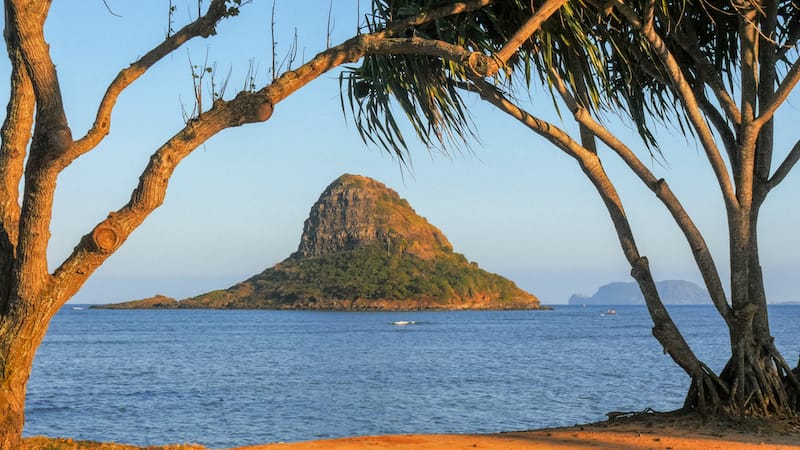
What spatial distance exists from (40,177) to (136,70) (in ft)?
3.08

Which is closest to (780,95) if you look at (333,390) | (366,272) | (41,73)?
(41,73)

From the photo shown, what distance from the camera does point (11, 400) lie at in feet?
17.9

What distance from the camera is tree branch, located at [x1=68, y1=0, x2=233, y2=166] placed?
18.2 feet

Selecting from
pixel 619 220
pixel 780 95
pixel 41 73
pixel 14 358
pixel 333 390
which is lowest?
pixel 333 390

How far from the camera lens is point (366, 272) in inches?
6201

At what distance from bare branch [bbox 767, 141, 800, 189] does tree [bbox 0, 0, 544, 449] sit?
492cm

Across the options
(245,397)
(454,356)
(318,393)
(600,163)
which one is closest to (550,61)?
(600,163)

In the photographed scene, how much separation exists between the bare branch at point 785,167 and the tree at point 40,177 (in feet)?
16.1

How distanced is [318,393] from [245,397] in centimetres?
320

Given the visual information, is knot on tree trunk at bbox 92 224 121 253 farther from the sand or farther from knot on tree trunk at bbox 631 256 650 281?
knot on tree trunk at bbox 631 256 650 281

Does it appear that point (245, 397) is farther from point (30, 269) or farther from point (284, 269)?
point (284, 269)

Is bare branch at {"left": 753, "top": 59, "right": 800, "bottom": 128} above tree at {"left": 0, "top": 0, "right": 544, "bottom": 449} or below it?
above

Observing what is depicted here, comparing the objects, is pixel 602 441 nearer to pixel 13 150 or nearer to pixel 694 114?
pixel 694 114

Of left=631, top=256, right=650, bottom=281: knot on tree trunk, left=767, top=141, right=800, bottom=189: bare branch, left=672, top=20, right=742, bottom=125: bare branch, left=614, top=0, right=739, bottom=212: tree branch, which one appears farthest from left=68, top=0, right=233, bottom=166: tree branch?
A: left=767, top=141, right=800, bottom=189: bare branch
